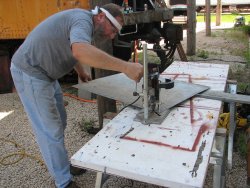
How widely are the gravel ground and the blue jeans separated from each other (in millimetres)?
497

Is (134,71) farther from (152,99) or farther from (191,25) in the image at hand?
(191,25)

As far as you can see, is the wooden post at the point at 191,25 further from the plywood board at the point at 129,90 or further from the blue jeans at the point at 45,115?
the blue jeans at the point at 45,115

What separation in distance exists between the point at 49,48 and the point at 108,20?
0.51 metres

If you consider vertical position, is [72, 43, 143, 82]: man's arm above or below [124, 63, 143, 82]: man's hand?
above

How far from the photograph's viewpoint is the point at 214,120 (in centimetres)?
229

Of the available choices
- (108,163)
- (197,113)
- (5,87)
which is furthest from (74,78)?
(108,163)

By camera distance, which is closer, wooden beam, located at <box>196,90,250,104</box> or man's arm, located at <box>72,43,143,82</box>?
man's arm, located at <box>72,43,143,82</box>

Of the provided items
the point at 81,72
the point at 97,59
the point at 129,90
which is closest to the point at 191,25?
the point at 81,72

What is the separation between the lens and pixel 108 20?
232 cm

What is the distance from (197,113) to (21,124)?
2899mm

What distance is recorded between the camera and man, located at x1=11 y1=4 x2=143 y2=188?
7.56ft

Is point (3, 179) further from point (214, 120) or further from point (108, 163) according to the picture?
point (214, 120)

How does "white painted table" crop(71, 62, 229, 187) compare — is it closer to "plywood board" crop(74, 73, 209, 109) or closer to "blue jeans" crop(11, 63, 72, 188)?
"plywood board" crop(74, 73, 209, 109)

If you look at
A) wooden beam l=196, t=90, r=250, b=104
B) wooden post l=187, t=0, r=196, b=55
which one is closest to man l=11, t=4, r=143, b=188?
wooden beam l=196, t=90, r=250, b=104
